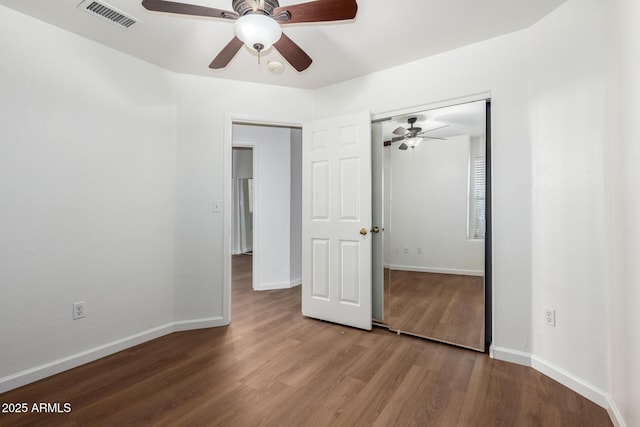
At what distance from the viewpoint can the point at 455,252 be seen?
2.51 m

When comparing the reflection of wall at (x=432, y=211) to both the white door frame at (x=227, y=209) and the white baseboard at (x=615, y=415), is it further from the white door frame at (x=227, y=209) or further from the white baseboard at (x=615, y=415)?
the white door frame at (x=227, y=209)

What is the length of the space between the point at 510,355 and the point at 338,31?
A: 2.71m

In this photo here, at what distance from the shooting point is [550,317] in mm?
1995

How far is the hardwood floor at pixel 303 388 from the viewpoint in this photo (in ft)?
5.20

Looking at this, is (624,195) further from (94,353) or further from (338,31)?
(94,353)

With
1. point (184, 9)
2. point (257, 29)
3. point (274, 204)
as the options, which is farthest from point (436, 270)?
point (184, 9)

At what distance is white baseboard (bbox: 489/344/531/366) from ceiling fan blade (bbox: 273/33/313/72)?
2473 mm

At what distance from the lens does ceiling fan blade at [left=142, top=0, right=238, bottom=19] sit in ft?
4.49

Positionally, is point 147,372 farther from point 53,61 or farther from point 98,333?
point 53,61

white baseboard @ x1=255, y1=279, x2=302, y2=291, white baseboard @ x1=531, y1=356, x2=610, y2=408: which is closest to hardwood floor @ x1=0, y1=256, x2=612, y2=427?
white baseboard @ x1=531, y1=356, x2=610, y2=408

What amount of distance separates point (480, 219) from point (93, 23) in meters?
3.25

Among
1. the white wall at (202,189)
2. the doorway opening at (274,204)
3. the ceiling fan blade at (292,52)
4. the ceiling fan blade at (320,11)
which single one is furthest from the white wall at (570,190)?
the doorway opening at (274,204)

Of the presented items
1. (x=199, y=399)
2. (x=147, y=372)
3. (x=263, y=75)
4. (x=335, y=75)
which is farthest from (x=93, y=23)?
(x=199, y=399)

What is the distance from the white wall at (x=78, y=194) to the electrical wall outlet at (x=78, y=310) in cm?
3
